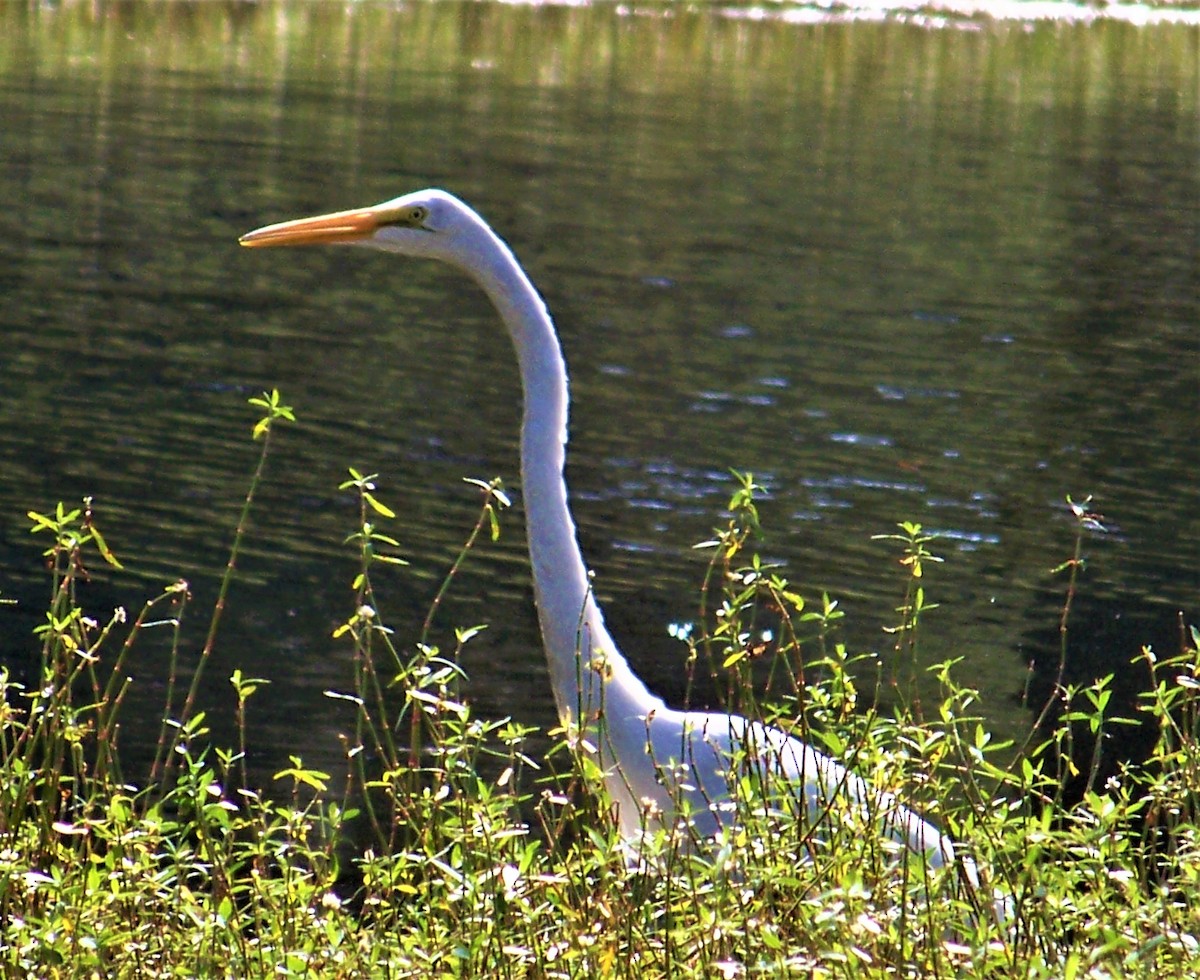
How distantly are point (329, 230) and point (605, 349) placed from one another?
35.7 feet

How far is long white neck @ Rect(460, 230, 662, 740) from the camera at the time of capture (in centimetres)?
462

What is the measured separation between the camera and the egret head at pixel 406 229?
4832 millimetres

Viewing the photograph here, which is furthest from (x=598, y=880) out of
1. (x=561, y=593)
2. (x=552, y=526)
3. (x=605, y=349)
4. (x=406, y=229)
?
(x=605, y=349)

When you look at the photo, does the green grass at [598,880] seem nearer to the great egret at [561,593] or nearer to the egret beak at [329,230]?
the great egret at [561,593]

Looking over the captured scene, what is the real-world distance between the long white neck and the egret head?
0.29 ft

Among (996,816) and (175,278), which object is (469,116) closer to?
(175,278)

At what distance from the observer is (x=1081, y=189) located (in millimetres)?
26188

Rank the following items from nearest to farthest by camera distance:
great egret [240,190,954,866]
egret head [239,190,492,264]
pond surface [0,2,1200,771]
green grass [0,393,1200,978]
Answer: green grass [0,393,1200,978]
great egret [240,190,954,866]
egret head [239,190,492,264]
pond surface [0,2,1200,771]

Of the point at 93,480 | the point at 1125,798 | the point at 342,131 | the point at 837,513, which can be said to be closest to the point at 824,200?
the point at 342,131

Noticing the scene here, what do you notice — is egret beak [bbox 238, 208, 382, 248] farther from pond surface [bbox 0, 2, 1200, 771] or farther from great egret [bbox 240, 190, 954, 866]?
pond surface [bbox 0, 2, 1200, 771]

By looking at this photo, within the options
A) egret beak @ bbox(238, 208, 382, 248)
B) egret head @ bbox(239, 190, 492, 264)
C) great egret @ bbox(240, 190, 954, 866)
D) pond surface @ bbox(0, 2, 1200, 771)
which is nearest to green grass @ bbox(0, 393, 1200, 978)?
great egret @ bbox(240, 190, 954, 866)

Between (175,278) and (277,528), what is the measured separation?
714cm

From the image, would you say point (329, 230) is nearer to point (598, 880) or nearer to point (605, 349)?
point (598, 880)

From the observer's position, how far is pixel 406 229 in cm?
493
